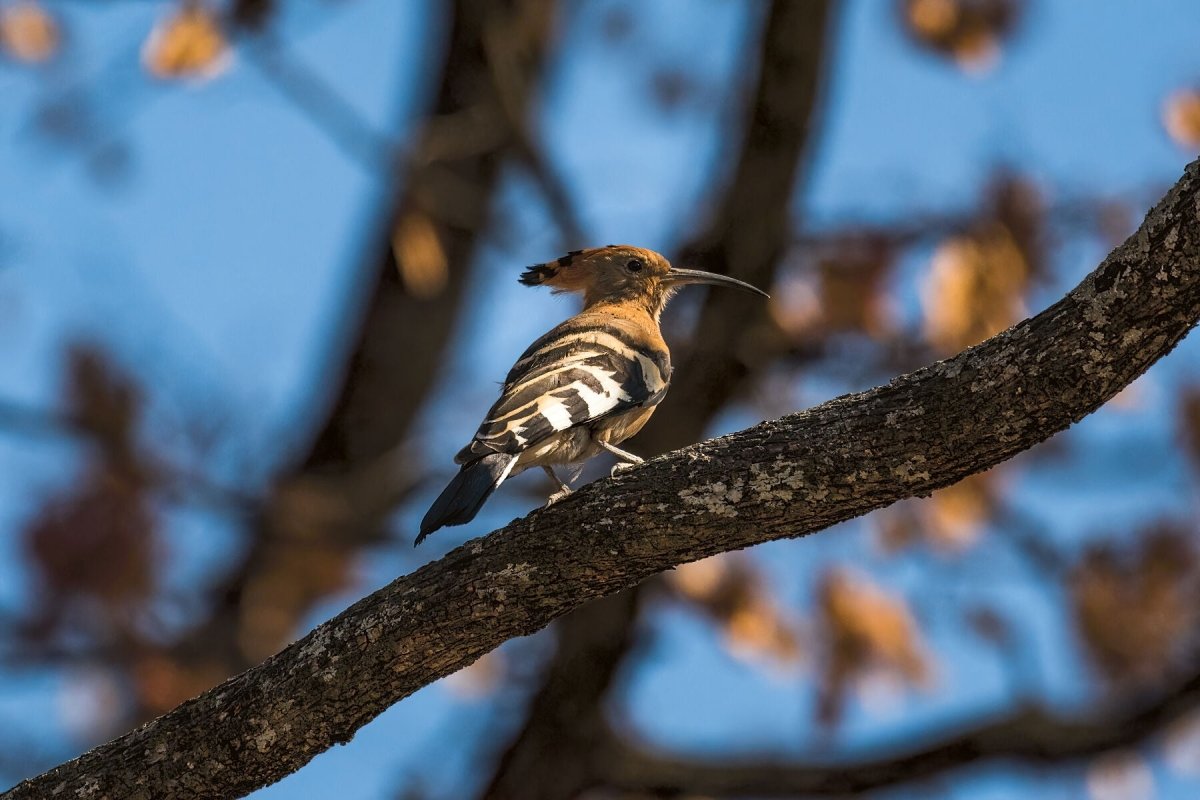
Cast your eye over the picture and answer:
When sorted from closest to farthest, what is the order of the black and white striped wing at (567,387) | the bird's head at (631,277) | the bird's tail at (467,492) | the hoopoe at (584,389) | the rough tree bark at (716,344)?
the bird's tail at (467,492)
the hoopoe at (584,389)
the black and white striped wing at (567,387)
the rough tree bark at (716,344)
the bird's head at (631,277)

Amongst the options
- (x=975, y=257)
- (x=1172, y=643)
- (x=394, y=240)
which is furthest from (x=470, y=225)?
(x=1172, y=643)

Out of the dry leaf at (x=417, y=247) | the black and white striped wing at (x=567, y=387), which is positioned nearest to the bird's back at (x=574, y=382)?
the black and white striped wing at (x=567, y=387)

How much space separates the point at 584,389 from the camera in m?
3.79

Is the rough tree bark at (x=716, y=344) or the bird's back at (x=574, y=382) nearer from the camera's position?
the bird's back at (x=574, y=382)

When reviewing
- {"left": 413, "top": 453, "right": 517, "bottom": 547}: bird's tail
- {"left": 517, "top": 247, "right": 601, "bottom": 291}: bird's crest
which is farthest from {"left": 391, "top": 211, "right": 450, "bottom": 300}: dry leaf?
{"left": 413, "top": 453, "right": 517, "bottom": 547}: bird's tail

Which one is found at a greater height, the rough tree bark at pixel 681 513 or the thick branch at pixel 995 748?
the thick branch at pixel 995 748

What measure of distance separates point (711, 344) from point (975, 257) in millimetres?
1082

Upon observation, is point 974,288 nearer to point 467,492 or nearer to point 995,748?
point 995,748

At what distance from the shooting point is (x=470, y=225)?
21.3 ft

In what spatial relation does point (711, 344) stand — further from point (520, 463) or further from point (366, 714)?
point (366, 714)

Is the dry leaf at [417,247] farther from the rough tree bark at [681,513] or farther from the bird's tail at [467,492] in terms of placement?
the rough tree bark at [681,513]

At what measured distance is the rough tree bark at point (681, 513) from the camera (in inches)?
95.3

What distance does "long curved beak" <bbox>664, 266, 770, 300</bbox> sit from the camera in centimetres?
518

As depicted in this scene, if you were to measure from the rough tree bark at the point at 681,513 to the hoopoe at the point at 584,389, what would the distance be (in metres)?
0.20
